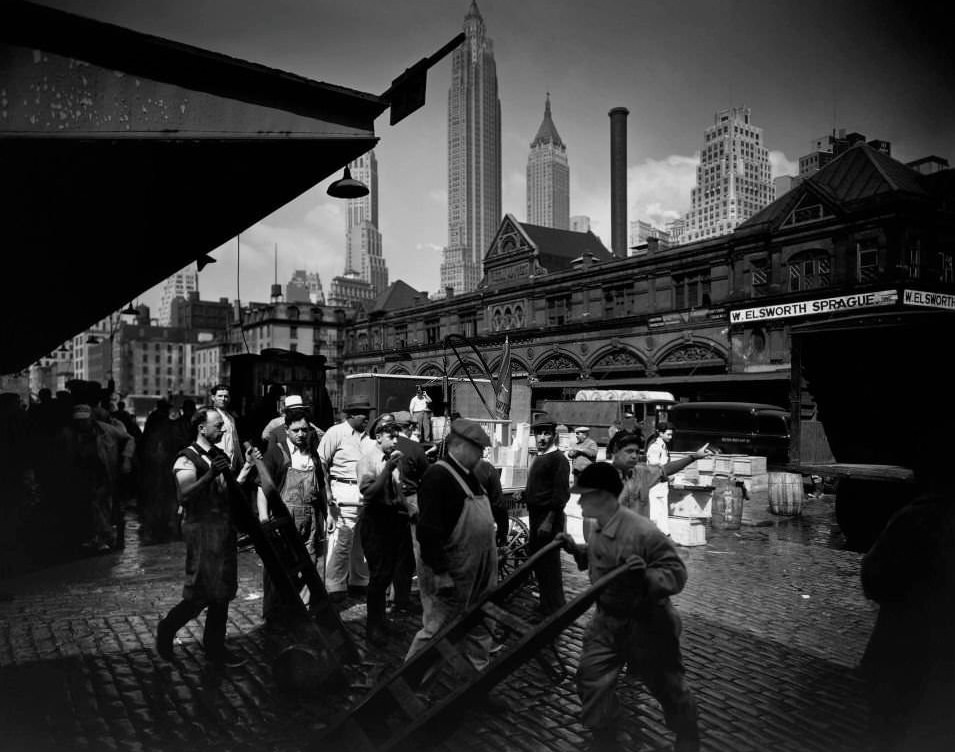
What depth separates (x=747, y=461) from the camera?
1795 centimetres

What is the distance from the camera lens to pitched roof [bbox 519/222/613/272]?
165ft

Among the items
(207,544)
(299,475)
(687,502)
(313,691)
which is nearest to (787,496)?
(687,502)

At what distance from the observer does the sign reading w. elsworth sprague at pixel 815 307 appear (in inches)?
1120

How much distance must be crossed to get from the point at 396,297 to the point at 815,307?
152 feet

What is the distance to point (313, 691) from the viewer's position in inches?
193

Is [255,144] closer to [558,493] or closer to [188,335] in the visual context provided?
[558,493]

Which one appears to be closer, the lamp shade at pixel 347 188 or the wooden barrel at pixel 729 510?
the lamp shade at pixel 347 188

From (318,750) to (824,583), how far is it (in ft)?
25.3

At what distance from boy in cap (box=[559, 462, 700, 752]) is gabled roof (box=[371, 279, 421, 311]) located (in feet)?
210

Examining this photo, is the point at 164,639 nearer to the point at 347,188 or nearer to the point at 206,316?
the point at 347,188

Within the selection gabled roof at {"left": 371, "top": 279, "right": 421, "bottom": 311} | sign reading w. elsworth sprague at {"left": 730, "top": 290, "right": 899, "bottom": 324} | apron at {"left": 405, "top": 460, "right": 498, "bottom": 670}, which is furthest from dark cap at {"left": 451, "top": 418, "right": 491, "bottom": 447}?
gabled roof at {"left": 371, "top": 279, "right": 421, "bottom": 311}

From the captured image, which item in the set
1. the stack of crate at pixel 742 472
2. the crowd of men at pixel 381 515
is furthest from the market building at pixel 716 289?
the crowd of men at pixel 381 515

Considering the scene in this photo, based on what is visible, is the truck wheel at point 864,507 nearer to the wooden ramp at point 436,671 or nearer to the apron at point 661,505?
the apron at point 661,505

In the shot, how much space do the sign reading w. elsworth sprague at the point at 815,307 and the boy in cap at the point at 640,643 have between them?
28549 mm
